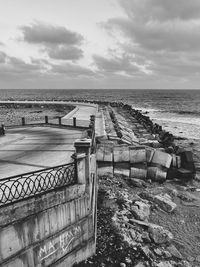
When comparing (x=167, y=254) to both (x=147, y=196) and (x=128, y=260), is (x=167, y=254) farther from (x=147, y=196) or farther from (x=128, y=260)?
(x=147, y=196)

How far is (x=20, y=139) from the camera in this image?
50.7 feet

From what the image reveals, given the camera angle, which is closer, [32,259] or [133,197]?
[32,259]

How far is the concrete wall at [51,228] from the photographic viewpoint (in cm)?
616

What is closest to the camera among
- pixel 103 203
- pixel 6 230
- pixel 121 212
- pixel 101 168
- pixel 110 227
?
pixel 6 230

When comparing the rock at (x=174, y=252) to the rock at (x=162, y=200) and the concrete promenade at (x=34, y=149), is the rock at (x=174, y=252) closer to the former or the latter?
the rock at (x=162, y=200)

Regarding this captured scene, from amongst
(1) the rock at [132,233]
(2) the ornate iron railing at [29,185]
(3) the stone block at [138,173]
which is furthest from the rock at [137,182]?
(2) the ornate iron railing at [29,185]

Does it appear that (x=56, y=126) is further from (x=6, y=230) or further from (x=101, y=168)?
(x=6, y=230)

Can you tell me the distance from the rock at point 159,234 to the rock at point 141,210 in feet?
2.55

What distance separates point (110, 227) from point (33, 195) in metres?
5.04

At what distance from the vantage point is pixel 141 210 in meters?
11.3

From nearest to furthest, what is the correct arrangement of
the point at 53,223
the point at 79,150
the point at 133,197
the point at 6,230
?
the point at 6,230 → the point at 53,223 → the point at 79,150 → the point at 133,197

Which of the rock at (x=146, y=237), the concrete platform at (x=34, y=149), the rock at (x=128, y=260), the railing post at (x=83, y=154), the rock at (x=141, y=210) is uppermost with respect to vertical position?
the railing post at (x=83, y=154)

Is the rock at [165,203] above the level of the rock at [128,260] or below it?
above

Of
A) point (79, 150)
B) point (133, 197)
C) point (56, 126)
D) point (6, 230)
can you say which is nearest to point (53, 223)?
point (6, 230)
